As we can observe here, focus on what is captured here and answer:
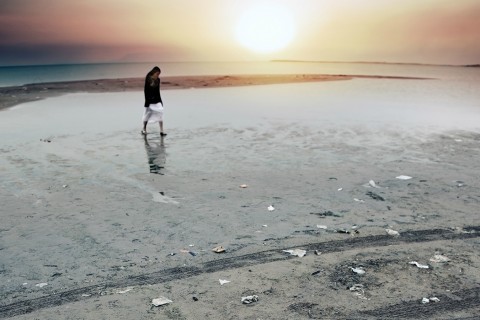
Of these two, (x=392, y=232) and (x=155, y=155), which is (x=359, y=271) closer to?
(x=392, y=232)

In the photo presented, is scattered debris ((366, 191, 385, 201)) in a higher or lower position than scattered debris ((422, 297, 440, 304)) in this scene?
higher

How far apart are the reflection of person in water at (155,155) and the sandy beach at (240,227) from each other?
55 mm

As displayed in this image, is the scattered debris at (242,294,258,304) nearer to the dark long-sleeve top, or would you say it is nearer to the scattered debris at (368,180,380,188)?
the scattered debris at (368,180,380,188)

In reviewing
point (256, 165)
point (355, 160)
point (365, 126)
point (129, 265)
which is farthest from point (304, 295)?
point (365, 126)

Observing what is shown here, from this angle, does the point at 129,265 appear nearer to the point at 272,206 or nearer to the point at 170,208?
the point at 170,208

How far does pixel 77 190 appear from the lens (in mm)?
7199

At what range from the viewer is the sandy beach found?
3809 millimetres

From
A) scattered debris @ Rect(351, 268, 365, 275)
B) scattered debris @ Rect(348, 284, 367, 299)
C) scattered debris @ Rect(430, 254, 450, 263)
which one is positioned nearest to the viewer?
scattered debris @ Rect(348, 284, 367, 299)

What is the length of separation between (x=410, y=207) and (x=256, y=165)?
3.47 metres

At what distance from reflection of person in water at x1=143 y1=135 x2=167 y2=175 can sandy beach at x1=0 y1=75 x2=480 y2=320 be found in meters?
0.05

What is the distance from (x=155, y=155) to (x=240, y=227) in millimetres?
4859

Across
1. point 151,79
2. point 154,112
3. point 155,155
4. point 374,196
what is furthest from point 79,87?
point 374,196

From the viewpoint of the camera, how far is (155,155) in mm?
9852

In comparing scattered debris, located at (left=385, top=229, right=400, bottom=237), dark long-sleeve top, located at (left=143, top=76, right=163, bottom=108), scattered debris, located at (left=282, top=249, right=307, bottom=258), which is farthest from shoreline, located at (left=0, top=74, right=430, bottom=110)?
scattered debris, located at (left=385, top=229, right=400, bottom=237)
